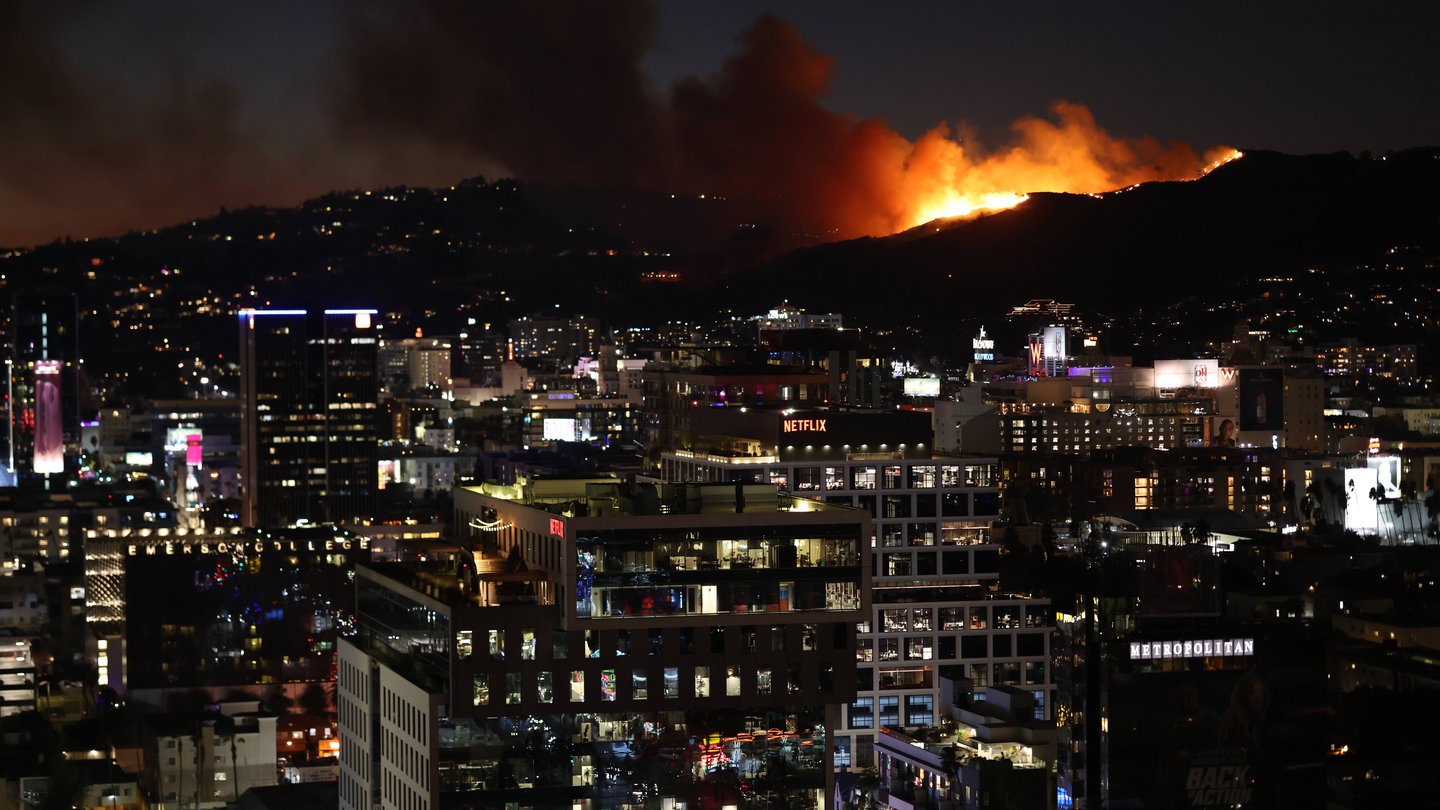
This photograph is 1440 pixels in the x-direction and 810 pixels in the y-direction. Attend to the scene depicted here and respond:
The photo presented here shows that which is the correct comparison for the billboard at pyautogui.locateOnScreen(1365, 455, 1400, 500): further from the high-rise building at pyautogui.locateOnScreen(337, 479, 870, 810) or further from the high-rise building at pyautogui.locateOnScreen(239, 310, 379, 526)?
the high-rise building at pyautogui.locateOnScreen(337, 479, 870, 810)

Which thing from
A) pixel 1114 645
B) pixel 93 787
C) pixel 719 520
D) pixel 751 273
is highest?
pixel 751 273

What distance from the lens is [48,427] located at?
12675 cm

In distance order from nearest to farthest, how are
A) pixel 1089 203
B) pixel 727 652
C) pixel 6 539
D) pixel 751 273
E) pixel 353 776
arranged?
pixel 727 652 < pixel 353 776 < pixel 6 539 < pixel 751 273 < pixel 1089 203

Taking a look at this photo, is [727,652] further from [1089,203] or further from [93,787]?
[1089,203]

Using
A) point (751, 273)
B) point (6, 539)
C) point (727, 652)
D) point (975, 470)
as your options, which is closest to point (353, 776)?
point (727, 652)

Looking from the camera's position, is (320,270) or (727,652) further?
(320,270)

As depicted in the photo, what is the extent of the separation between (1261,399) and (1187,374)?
6885 mm

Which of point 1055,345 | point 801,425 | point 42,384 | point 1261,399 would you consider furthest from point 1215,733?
point 42,384

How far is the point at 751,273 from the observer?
445 feet

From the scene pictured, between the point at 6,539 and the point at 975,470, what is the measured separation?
57.6 metres

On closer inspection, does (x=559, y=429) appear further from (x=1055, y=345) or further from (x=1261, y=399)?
(x=1261, y=399)

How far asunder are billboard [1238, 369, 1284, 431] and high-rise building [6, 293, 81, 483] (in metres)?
61.0

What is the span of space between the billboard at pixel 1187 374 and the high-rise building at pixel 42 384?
58.5m

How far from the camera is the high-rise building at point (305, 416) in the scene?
341 feet
